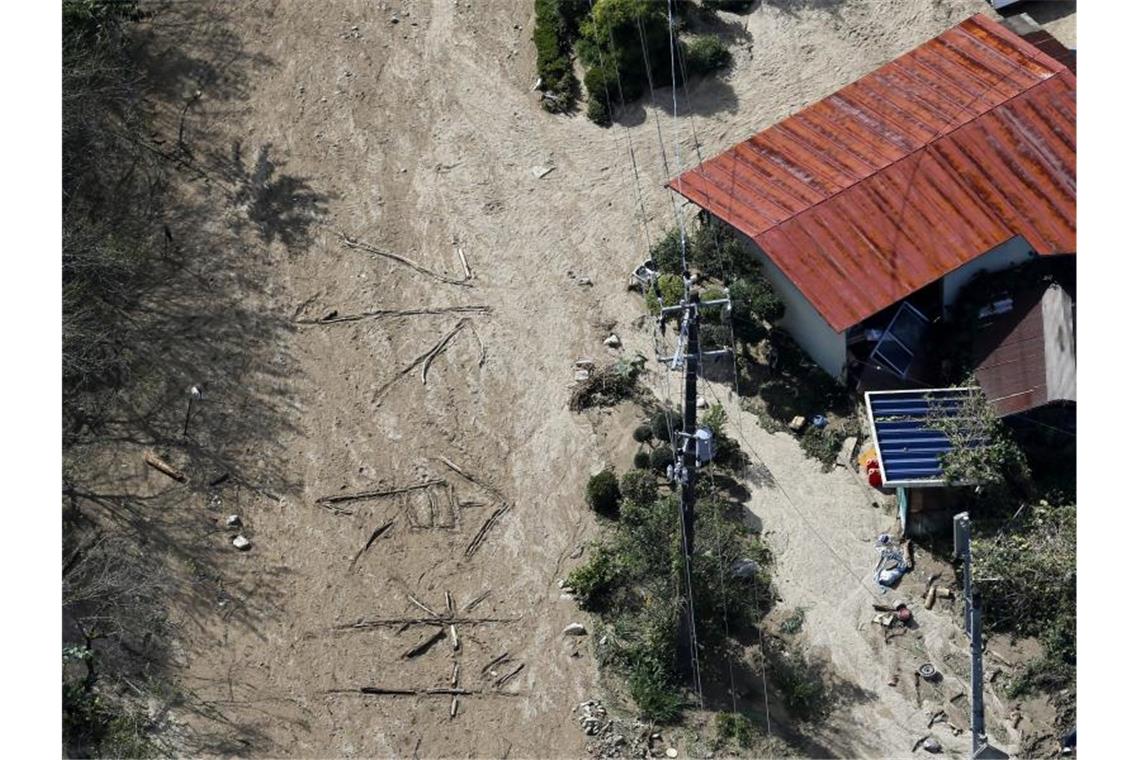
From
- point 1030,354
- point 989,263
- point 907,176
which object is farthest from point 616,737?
point 907,176

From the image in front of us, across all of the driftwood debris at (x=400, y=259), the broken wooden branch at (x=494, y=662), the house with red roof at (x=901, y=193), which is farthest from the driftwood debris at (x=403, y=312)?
the broken wooden branch at (x=494, y=662)

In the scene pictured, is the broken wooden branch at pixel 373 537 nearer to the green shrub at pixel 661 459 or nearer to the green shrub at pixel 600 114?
the green shrub at pixel 661 459

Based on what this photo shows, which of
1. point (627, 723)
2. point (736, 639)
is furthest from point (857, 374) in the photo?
point (627, 723)

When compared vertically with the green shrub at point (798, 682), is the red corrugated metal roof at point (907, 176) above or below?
above

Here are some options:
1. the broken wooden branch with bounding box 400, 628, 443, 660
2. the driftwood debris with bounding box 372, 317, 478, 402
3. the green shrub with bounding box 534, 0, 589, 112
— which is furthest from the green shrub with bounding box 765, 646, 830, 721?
the green shrub with bounding box 534, 0, 589, 112

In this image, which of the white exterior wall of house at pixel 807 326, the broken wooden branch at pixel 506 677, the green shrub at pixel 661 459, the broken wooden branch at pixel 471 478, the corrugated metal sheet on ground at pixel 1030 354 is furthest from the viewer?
the white exterior wall of house at pixel 807 326

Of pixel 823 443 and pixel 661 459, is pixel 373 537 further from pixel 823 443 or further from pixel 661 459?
pixel 823 443

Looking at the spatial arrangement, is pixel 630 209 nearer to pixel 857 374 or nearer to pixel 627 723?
pixel 857 374
